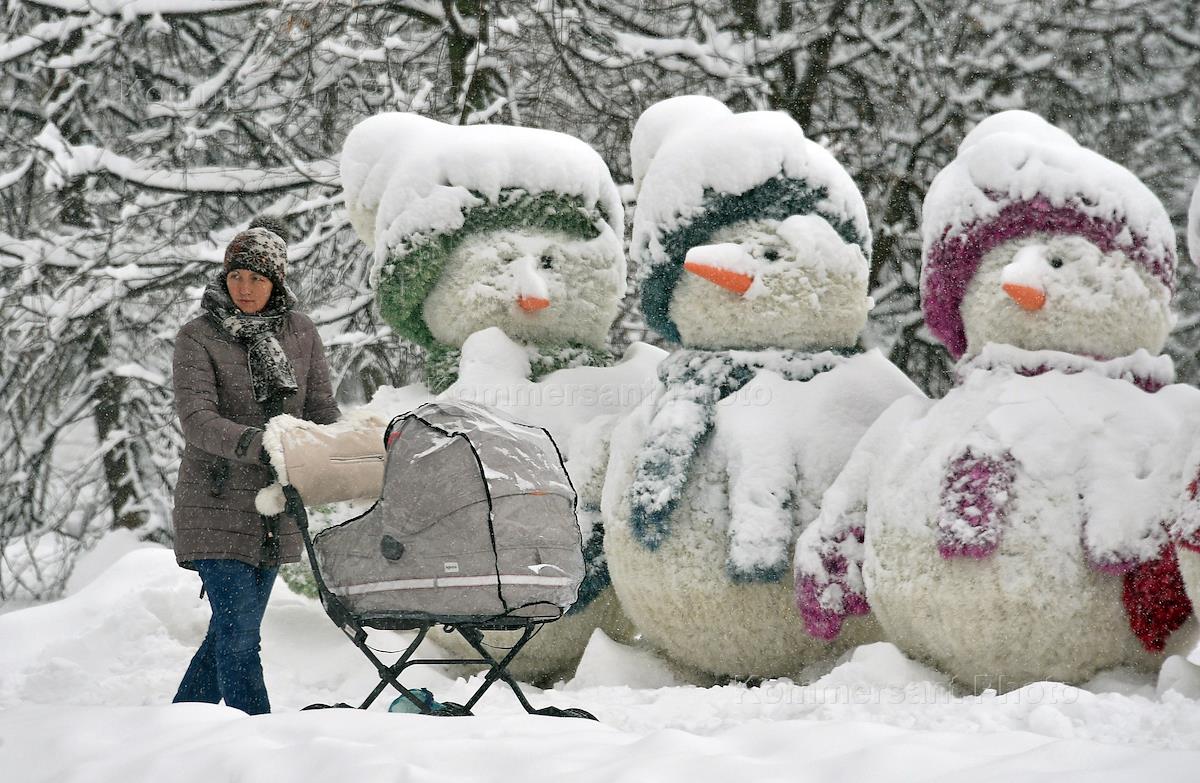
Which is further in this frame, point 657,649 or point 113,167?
point 113,167

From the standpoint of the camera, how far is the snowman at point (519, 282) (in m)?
4.85

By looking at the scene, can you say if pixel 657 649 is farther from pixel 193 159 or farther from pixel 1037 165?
pixel 193 159

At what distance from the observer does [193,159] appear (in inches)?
315

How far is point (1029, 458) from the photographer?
3604 mm

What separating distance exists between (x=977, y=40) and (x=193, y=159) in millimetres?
5176

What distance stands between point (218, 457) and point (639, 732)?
1.42 metres

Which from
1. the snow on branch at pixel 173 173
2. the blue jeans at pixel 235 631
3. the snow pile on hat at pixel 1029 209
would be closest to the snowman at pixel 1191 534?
the snow pile on hat at pixel 1029 209

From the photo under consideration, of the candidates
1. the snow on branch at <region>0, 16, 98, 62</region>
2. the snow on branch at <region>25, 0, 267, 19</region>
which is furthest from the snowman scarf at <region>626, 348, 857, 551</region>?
the snow on branch at <region>0, 16, 98, 62</region>

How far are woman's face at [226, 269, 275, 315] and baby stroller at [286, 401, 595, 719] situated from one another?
0.68 meters

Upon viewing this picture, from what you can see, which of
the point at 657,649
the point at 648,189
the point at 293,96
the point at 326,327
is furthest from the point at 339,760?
the point at 293,96

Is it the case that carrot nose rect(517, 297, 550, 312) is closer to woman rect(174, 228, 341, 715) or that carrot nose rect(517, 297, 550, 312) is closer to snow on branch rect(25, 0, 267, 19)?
woman rect(174, 228, 341, 715)

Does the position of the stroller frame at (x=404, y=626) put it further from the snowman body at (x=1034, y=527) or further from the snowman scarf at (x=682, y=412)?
the snowman body at (x=1034, y=527)

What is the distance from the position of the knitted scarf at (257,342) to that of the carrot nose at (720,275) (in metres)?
1.48

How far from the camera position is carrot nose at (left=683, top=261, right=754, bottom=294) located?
14.0 feet
